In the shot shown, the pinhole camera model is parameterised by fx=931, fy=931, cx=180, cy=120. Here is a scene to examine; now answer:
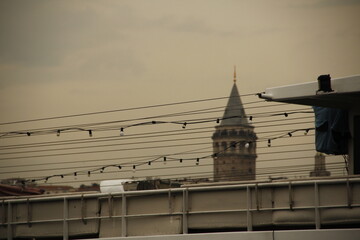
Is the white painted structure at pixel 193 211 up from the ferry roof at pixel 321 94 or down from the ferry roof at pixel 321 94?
down

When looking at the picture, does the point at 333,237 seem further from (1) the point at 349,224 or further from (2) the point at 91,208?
(2) the point at 91,208

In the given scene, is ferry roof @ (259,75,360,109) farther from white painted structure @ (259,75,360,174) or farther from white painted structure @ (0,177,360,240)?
white painted structure @ (0,177,360,240)

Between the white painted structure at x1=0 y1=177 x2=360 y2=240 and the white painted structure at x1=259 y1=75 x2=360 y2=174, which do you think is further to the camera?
the white painted structure at x1=259 y1=75 x2=360 y2=174

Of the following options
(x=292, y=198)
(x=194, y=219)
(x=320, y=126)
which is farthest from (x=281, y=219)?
(x=320, y=126)

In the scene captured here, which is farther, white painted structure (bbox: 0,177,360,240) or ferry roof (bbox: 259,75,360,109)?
ferry roof (bbox: 259,75,360,109)

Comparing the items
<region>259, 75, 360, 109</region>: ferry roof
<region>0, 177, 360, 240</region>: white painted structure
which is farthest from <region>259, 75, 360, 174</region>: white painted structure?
<region>0, 177, 360, 240</region>: white painted structure

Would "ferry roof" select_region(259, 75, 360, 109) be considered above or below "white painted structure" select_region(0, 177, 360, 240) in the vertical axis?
above

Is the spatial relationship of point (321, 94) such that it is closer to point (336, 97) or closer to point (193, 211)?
point (336, 97)

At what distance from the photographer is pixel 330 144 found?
1783 cm

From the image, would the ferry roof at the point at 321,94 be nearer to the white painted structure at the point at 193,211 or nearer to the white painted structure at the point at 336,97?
the white painted structure at the point at 336,97

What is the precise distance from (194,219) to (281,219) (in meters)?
1.80

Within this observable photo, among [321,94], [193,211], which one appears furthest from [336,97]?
[193,211]

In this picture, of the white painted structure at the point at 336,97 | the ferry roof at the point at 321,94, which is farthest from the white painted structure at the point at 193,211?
the ferry roof at the point at 321,94

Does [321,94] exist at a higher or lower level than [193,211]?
higher
